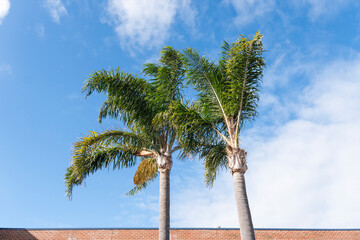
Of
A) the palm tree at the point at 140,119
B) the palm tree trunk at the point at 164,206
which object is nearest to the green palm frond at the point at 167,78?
the palm tree at the point at 140,119

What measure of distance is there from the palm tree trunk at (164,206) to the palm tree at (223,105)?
134 centimetres

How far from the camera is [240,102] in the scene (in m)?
11.5

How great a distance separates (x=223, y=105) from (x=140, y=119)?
350 cm

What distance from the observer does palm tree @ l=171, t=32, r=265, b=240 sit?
1106cm

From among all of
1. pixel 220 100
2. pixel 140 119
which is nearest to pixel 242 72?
pixel 220 100

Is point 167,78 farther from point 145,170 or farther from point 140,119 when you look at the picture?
point 145,170

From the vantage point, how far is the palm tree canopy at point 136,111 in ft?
41.4

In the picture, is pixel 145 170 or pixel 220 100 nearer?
pixel 220 100

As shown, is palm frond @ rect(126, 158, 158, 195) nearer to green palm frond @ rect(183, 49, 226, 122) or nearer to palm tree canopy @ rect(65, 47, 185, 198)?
palm tree canopy @ rect(65, 47, 185, 198)

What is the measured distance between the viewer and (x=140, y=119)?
1309cm

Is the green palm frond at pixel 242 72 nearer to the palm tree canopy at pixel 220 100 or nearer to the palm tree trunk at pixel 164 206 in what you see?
the palm tree canopy at pixel 220 100

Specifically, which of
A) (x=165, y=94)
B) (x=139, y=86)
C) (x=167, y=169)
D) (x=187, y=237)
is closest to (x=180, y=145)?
(x=167, y=169)

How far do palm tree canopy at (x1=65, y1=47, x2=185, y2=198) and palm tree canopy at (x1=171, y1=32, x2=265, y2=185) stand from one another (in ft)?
3.42

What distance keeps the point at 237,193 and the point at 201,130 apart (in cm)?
258
